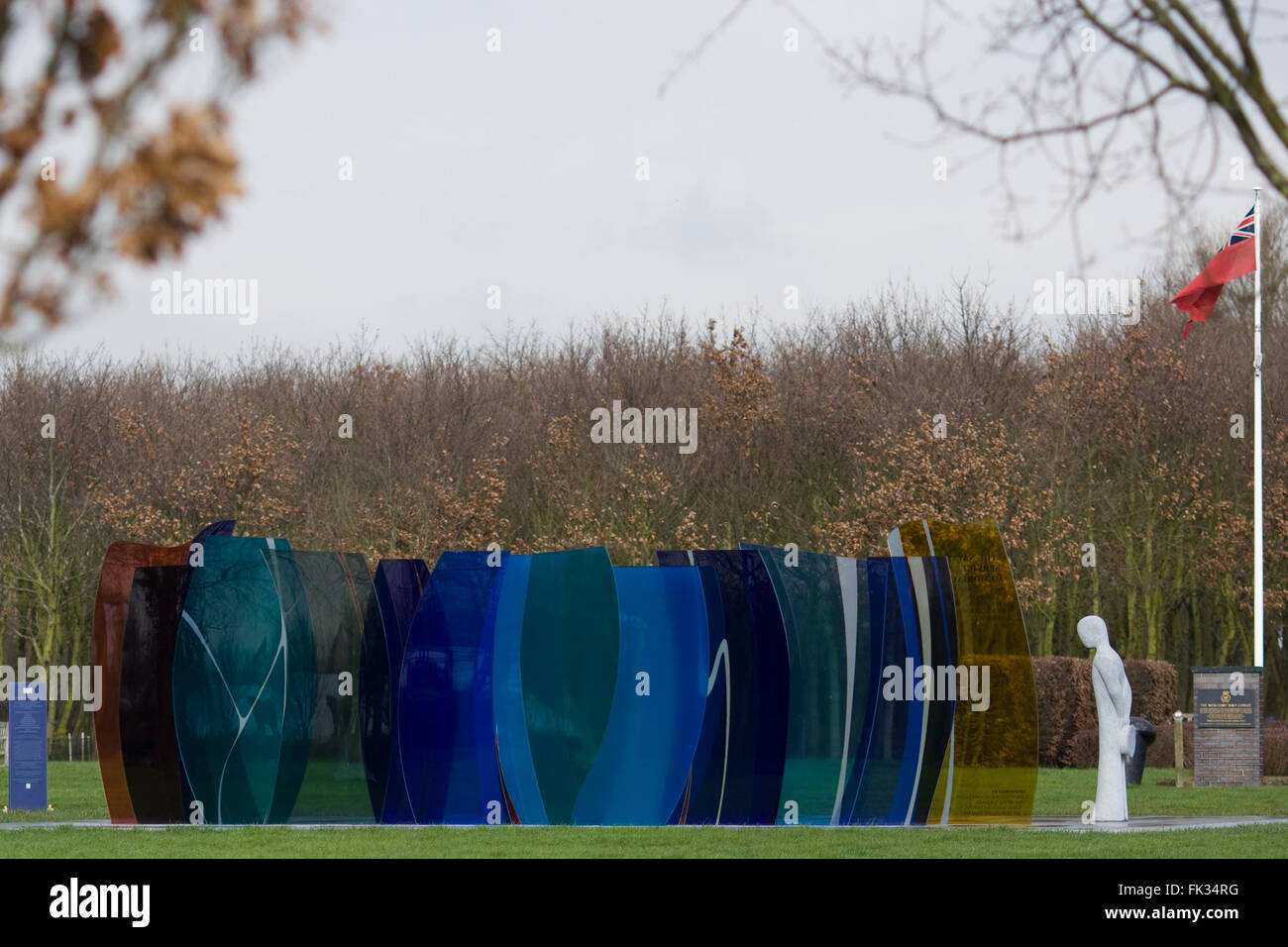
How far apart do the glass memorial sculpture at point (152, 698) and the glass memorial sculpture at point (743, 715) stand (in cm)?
523

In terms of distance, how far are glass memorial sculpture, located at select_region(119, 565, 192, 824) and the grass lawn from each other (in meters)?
0.52

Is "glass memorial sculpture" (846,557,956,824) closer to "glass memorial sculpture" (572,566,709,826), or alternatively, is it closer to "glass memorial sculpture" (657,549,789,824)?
"glass memorial sculpture" (657,549,789,824)

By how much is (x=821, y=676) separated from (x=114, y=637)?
290 inches

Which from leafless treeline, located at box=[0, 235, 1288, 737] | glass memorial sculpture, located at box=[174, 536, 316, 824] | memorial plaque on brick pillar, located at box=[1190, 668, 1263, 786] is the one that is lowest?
memorial plaque on brick pillar, located at box=[1190, 668, 1263, 786]

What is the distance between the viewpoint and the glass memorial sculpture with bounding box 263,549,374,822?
15.4 metres

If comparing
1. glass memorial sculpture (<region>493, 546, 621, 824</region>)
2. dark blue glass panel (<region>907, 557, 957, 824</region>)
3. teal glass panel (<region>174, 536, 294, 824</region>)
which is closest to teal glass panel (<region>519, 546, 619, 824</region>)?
glass memorial sculpture (<region>493, 546, 621, 824</region>)

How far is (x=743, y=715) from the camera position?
15281mm

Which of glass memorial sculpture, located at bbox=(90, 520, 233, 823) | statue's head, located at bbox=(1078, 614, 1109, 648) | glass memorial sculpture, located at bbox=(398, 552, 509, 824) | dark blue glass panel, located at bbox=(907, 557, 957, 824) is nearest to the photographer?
dark blue glass panel, located at bbox=(907, 557, 957, 824)

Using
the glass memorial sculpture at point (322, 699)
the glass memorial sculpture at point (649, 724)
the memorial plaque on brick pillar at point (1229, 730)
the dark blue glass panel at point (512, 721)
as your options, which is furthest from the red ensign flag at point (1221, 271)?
the glass memorial sculpture at point (322, 699)

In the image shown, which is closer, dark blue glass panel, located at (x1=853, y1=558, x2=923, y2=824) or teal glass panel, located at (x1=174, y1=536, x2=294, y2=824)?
dark blue glass panel, located at (x1=853, y1=558, x2=923, y2=824)

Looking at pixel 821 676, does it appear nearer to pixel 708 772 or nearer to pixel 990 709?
pixel 708 772

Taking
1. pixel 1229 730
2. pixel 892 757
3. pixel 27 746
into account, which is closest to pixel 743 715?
pixel 892 757
